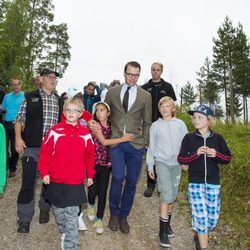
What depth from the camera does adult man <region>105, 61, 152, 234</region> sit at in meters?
4.90

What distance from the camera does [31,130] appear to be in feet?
16.4

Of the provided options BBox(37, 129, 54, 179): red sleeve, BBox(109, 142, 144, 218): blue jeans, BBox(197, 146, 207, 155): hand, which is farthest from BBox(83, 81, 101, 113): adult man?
BBox(197, 146, 207, 155): hand

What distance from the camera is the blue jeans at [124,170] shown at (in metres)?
4.84

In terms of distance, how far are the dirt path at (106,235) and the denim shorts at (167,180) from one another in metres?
0.82

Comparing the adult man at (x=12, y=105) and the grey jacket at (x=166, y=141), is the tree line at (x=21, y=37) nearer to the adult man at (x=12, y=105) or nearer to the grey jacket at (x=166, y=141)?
the adult man at (x=12, y=105)

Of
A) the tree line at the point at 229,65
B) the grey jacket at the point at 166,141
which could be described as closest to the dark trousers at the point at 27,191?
the grey jacket at the point at 166,141

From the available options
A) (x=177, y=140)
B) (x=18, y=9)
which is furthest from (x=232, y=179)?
(x=18, y=9)

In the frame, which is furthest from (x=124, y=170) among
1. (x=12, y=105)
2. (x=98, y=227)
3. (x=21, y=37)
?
(x=21, y=37)

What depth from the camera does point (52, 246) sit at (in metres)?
4.70

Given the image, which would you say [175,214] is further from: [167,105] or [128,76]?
[128,76]

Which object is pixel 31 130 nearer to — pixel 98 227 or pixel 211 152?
pixel 98 227

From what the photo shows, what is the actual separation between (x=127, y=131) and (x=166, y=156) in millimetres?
716

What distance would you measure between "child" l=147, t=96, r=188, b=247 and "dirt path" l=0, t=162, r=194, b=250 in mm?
408

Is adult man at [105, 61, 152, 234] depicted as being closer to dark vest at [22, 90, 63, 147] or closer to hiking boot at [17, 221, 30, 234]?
dark vest at [22, 90, 63, 147]
